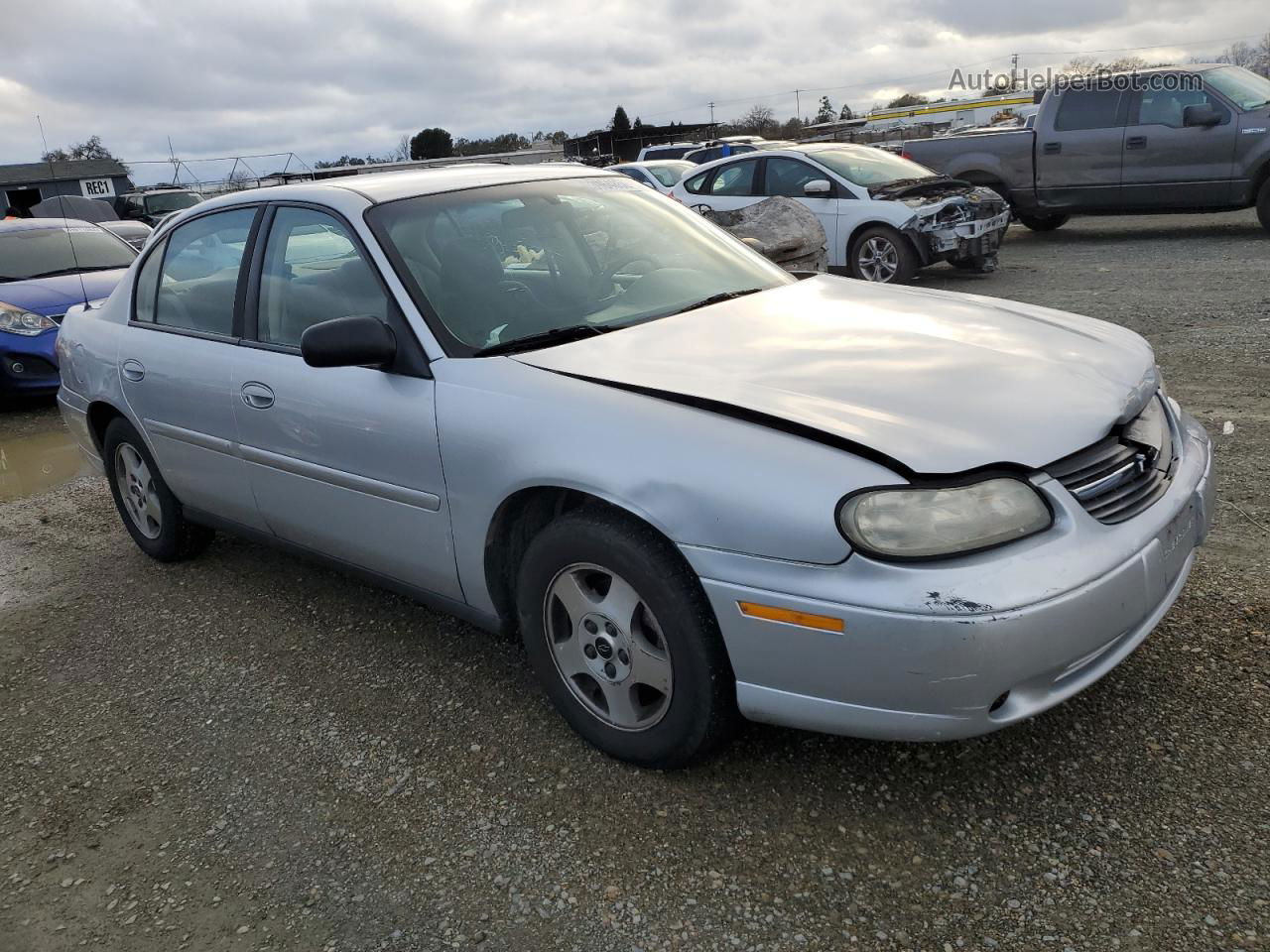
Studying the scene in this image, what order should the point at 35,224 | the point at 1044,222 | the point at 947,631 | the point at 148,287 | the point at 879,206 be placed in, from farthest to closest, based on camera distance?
the point at 1044,222 < the point at 879,206 < the point at 35,224 < the point at 148,287 < the point at 947,631

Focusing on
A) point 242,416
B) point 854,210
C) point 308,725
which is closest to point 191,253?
point 242,416

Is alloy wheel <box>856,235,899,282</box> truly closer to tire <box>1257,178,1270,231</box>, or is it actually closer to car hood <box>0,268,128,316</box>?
tire <box>1257,178,1270,231</box>

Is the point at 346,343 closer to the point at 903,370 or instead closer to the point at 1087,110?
the point at 903,370

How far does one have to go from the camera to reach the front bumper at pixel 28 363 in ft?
26.7

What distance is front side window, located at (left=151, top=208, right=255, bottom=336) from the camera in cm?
394

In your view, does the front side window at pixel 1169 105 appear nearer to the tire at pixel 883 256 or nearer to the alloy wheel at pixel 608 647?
the tire at pixel 883 256

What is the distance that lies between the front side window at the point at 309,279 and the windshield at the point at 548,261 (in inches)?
5.5

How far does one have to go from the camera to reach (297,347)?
3578 millimetres

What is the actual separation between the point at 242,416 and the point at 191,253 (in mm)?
972

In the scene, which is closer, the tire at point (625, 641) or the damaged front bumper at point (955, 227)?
the tire at point (625, 641)

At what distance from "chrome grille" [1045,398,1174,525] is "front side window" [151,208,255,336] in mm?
2970

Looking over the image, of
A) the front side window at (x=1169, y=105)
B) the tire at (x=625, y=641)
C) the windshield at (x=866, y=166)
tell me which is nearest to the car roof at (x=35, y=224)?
the windshield at (x=866, y=166)

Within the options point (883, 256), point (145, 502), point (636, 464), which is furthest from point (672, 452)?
point (883, 256)

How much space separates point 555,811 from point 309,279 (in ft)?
6.66
